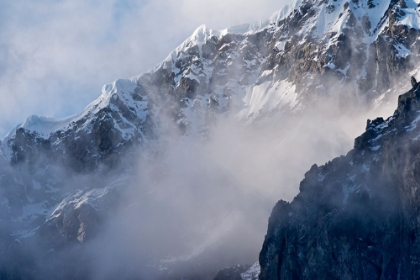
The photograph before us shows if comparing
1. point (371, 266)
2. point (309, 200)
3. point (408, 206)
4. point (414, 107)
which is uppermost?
point (414, 107)

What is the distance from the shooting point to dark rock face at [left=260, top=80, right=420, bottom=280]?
140375 mm

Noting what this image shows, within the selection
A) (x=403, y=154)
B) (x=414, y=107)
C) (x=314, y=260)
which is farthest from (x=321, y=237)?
(x=414, y=107)

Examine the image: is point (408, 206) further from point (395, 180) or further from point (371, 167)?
point (371, 167)

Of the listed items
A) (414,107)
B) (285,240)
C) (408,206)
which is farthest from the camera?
(285,240)

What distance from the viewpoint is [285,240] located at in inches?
6688

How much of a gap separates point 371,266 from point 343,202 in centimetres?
1980

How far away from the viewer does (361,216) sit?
15025cm

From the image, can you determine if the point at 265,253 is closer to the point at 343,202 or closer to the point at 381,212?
the point at 343,202

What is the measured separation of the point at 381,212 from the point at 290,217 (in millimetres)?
31576

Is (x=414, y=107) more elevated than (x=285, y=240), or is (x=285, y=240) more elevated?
(x=414, y=107)

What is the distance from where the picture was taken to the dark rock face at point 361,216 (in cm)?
14038

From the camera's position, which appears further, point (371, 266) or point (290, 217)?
point (290, 217)

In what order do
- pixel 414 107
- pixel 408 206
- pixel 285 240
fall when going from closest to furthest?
1. pixel 408 206
2. pixel 414 107
3. pixel 285 240

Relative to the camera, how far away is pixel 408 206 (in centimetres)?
13950
